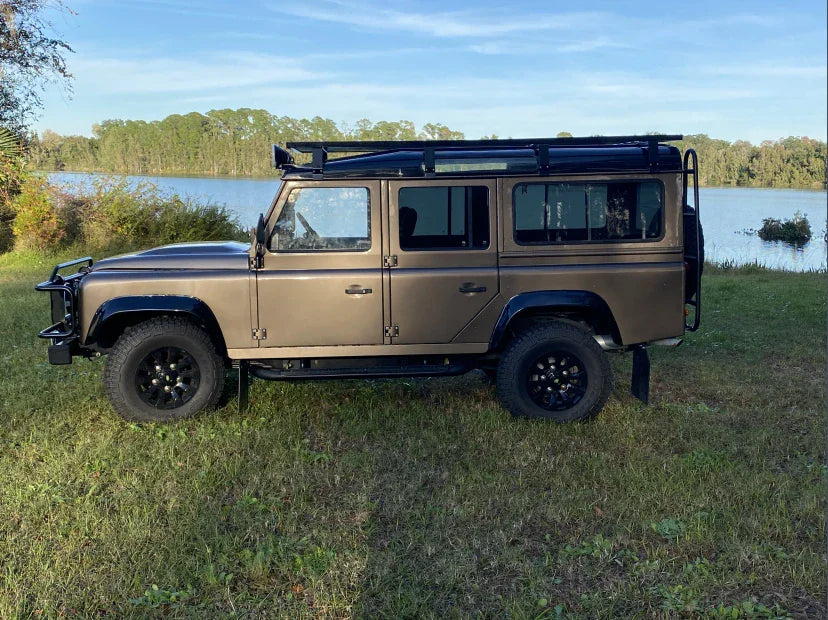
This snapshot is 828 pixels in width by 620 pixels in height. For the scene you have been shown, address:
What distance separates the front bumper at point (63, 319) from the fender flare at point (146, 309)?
16 centimetres

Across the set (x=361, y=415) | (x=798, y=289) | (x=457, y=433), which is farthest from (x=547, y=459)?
(x=798, y=289)

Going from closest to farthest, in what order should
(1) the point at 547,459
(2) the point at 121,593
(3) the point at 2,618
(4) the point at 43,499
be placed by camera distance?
(3) the point at 2,618 → (2) the point at 121,593 → (4) the point at 43,499 → (1) the point at 547,459

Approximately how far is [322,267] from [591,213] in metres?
2.12

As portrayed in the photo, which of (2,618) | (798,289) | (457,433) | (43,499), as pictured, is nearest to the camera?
(2,618)

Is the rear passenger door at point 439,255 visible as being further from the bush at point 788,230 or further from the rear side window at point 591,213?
the bush at point 788,230

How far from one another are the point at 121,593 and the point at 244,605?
0.58m

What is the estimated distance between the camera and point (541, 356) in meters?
5.63

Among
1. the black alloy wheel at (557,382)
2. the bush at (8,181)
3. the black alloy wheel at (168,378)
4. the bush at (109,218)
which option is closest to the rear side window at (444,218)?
the black alloy wheel at (557,382)

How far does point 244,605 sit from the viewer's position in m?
3.21

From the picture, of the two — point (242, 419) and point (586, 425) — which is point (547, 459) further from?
point (242, 419)

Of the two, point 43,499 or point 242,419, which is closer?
point 43,499

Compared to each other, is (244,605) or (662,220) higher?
(662,220)

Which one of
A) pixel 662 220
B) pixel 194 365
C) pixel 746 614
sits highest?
pixel 662 220

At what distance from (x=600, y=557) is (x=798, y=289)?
11.4 metres
